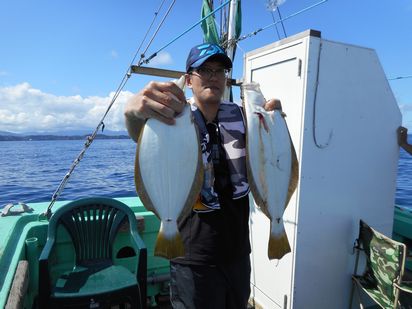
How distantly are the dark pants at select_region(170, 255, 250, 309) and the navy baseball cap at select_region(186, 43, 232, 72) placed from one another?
1287 mm

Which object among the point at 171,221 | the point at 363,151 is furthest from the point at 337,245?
the point at 171,221

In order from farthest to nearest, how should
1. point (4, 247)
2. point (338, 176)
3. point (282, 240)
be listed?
point (338, 176), point (4, 247), point (282, 240)

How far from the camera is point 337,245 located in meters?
3.41

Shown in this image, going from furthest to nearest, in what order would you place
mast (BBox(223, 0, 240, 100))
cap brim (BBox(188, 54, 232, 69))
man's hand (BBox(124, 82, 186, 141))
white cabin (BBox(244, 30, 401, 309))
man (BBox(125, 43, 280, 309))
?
mast (BBox(223, 0, 240, 100)) → white cabin (BBox(244, 30, 401, 309)) → man (BBox(125, 43, 280, 309)) → cap brim (BBox(188, 54, 232, 69)) → man's hand (BBox(124, 82, 186, 141))

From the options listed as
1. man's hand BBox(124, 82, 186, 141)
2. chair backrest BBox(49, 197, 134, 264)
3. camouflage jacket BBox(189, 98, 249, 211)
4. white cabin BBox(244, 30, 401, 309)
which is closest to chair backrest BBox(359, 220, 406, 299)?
white cabin BBox(244, 30, 401, 309)

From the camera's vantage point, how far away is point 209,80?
2018mm

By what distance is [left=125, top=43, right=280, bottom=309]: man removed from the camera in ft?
6.68

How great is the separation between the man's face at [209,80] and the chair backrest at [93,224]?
6.56 ft

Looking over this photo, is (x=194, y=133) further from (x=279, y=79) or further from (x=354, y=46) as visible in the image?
(x=354, y=46)

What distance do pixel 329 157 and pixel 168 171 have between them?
212cm

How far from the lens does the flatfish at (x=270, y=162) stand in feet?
5.95

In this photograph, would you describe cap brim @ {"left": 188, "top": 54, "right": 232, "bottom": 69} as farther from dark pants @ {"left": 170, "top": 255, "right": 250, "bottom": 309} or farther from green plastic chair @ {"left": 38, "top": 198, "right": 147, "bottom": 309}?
green plastic chair @ {"left": 38, "top": 198, "right": 147, "bottom": 309}

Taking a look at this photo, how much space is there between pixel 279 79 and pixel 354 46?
81 centimetres

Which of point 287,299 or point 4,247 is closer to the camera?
point 4,247
